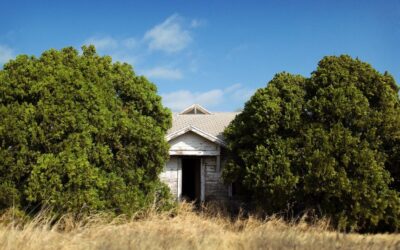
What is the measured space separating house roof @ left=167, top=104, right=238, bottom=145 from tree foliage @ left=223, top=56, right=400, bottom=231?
197cm

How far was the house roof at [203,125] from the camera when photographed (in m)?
17.0

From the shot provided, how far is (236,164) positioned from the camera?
51.0 ft

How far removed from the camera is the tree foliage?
1388cm

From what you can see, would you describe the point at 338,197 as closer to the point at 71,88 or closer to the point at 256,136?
the point at 256,136

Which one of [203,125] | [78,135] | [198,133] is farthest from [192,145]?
[78,135]

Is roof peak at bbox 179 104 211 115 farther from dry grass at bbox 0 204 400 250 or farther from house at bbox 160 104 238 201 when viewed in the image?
dry grass at bbox 0 204 400 250

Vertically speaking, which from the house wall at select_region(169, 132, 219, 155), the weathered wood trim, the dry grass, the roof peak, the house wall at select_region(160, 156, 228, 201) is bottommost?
the dry grass

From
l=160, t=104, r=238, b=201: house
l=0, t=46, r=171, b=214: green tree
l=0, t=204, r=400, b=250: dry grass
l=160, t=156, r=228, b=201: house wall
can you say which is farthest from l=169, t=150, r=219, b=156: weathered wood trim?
l=0, t=204, r=400, b=250: dry grass

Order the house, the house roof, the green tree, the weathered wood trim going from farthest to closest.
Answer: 1. the weathered wood trim
2. the house
3. the house roof
4. the green tree

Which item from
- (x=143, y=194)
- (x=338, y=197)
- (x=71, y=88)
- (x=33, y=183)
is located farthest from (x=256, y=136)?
(x=33, y=183)

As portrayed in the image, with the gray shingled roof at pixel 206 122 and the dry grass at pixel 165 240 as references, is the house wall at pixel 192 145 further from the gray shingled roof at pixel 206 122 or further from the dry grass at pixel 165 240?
the dry grass at pixel 165 240

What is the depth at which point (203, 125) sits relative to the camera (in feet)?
66.6

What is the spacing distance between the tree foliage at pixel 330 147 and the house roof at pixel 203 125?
1.97m

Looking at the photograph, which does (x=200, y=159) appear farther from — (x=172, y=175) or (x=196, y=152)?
(x=172, y=175)
